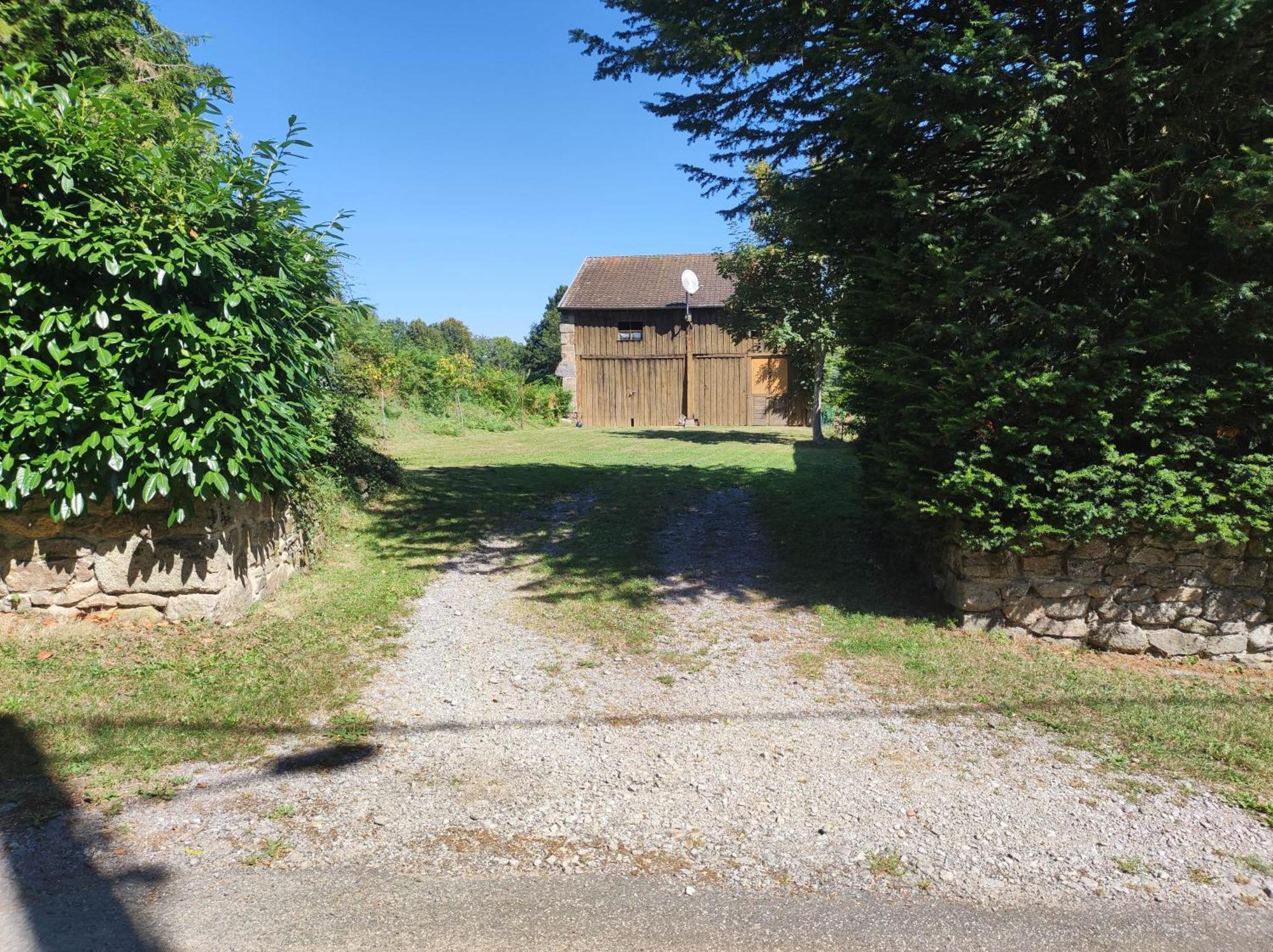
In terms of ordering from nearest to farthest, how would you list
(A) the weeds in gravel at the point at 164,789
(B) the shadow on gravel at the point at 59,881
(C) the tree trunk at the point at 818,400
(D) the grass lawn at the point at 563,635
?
(B) the shadow on gravel at the point at 59,881 < (A) the weeds in gravel at the point at 164,789 < (D) the grass lawn at the point at 563,635 < (C) the tree trunk at the point at 818,400

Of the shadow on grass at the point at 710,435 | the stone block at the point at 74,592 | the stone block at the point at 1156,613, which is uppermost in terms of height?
the shadow on grass at the point at 710,435

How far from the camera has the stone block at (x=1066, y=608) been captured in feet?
17.3

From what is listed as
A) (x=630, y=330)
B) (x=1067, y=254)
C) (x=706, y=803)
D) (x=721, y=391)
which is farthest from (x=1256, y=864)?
(x=630, y=330)

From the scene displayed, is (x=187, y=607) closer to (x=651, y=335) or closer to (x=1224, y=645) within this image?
(x=1224, y=645)

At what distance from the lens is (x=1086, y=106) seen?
4.83m

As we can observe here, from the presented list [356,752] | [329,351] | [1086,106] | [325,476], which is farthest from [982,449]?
[325,476]

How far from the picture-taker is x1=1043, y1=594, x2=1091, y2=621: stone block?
5.28m

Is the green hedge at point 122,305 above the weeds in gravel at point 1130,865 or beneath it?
above

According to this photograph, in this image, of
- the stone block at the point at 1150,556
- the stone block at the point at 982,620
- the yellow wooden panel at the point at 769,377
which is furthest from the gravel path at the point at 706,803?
the yellow wooden panel at the point at 769,377

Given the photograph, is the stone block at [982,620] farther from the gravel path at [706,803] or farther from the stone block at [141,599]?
the stone block at [141,599]

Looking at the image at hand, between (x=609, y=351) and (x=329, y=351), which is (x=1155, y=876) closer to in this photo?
(x=329, y=351)

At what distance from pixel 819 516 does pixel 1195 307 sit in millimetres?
4562

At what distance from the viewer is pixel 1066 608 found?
530 centimetres

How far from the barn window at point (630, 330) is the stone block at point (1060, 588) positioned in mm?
22419
